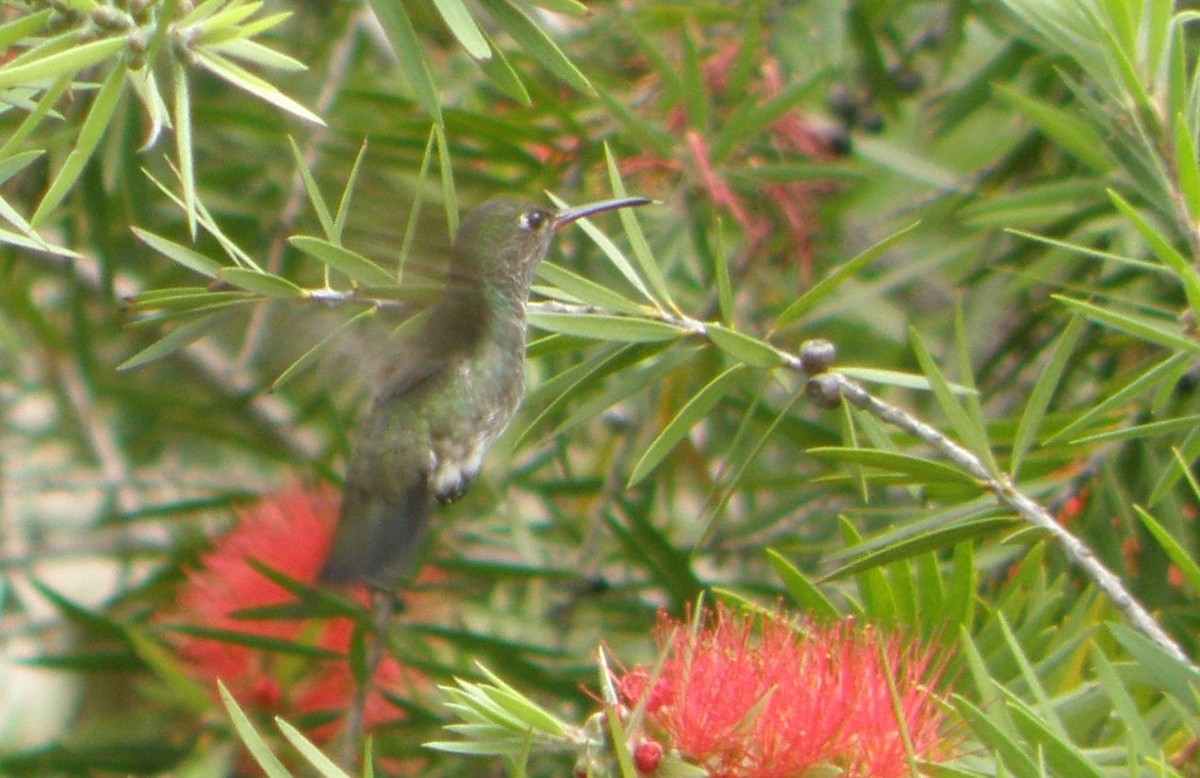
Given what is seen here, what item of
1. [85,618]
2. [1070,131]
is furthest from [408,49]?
[85,618]

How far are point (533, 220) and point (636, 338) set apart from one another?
1.58ft

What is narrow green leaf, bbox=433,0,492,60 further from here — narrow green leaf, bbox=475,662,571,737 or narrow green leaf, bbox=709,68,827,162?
narrow green leaf, bbox=709,68,827,162

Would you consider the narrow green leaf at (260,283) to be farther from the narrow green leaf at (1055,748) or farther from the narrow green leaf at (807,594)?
the narrow green leaf at (1055,748)

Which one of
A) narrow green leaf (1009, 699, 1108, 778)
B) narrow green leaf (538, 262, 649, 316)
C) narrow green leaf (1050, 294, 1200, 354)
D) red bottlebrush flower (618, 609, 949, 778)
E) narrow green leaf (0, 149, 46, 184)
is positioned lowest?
red bottlebrush flower (618, 609, 949, 778)

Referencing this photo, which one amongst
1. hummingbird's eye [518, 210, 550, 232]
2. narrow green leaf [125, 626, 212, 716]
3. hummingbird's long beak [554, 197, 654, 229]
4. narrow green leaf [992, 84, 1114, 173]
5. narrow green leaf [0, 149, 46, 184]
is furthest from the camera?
narrow green leaf [125, 626, 212, 716]

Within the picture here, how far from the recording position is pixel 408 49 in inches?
35.7

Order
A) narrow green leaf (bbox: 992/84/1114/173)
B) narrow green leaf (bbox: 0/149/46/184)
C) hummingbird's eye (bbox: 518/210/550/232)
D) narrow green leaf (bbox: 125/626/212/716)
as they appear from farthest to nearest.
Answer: narrow green leaf (bbox: 125/626/212/716) → hummingbird's eye (bbox: 518/210/550/232) → narrow green leaf (bbox: 992/84/1114/173) → narrow green leaf (bbox: 0/149/46/184)

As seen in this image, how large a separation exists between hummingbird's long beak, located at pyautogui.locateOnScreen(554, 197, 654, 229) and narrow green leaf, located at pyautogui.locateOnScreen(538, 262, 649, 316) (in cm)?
7

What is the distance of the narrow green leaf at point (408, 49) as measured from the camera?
900mm

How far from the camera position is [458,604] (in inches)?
76.1

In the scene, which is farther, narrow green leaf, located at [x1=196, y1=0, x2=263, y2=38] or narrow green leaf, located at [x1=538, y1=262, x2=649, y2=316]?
narrow green leaf, located at [x1=538, y1=262, x2=649, y2=316]

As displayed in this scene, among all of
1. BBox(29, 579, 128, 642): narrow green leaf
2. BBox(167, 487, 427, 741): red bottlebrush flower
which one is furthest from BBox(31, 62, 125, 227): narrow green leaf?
BBox(29, 579, 128, 642): narrow green leaf

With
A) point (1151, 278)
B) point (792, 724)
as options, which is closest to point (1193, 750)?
point (792, 724)

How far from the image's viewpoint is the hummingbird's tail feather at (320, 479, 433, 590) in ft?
4.50
